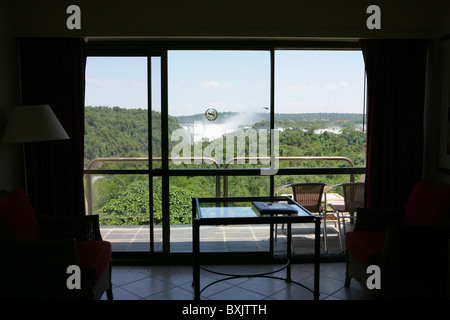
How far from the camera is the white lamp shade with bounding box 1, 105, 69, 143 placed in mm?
3180

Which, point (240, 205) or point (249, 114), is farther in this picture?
point (249, 114)

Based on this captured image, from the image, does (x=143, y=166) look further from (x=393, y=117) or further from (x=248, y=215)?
(x=393, y=117)

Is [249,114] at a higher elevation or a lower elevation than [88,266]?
higher

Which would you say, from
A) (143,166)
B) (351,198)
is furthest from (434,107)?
(143,166)

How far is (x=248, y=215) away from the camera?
10.4ft

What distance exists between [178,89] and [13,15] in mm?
1626

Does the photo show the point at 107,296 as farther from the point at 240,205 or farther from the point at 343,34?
the point at 343,34

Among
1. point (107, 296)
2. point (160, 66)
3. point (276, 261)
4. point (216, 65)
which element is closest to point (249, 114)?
point (216, 65)

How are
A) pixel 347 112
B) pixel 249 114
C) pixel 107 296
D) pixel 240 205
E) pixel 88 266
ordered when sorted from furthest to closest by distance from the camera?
pixel 347 112
pixel 249 114
pixel 240 205
pixel 107 296
pixel 88 266

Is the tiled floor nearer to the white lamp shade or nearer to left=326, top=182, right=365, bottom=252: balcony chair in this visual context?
left=326, top=182, right=365, bottom=252: balcony chair

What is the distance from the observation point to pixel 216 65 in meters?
4.13

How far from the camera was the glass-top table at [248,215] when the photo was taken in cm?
307

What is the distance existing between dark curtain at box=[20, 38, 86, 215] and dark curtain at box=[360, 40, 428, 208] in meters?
2.76

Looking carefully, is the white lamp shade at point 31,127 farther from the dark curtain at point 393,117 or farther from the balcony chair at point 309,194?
the dark curtain at point 393,117
